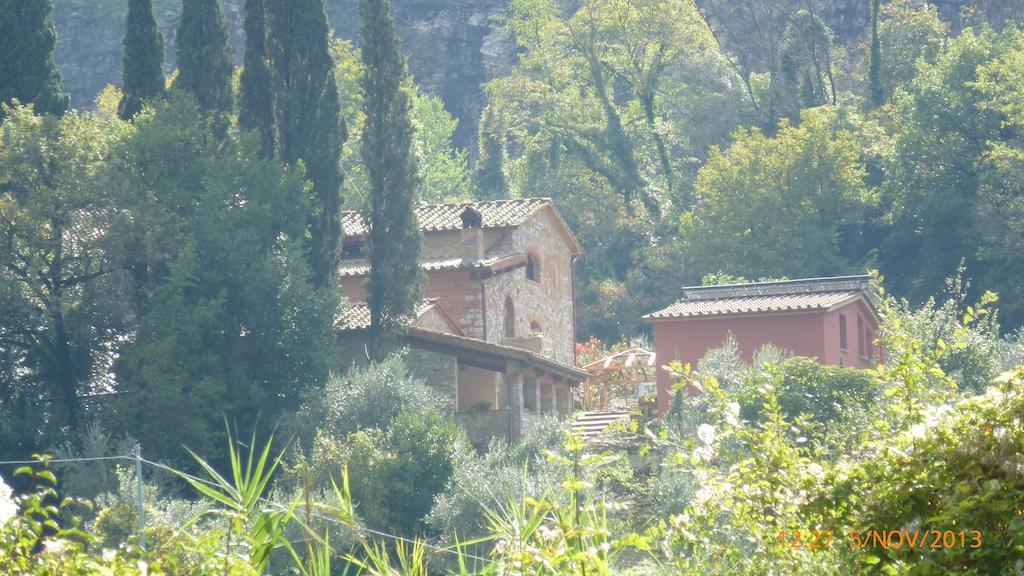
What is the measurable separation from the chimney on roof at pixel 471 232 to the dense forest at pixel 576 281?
2.72 metres

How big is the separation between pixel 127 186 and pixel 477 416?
835 cm

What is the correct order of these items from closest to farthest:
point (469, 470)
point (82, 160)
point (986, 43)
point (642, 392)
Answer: point (469, 470) → point (82, 160) → point (642, 392) → point (986, 43)

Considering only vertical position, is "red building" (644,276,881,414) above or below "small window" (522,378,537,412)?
above

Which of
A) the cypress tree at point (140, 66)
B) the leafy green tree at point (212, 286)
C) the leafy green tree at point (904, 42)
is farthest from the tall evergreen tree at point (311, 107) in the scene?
the leafy green tree at point (904, 42)

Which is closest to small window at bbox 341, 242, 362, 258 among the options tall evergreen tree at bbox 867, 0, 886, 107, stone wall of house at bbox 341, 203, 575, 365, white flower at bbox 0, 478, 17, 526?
stone wall of house at bbox 341, 203, 575, 365

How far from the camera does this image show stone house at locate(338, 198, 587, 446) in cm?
2945

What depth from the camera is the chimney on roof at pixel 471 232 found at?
34.3m

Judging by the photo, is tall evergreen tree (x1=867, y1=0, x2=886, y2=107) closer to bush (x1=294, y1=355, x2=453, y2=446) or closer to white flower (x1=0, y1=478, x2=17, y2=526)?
bush (x1=294, y1=355, x2=453, y2=446)

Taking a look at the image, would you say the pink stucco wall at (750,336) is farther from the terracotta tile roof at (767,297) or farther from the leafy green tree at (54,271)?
the leafy green tree at (54,271)

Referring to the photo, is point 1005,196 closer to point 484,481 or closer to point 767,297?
Result: point 767,297

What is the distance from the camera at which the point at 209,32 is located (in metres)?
29.3

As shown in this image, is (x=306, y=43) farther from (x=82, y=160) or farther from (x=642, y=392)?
(x=642, y=392)

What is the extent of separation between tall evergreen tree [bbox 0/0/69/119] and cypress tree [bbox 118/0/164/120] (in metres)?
1.56

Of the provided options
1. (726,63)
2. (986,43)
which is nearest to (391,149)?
(986,43)
